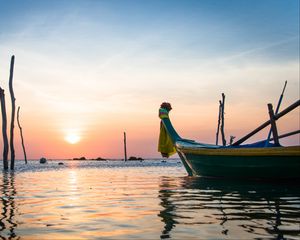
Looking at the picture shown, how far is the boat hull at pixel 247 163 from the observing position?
444 inches

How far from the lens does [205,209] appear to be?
6.82m

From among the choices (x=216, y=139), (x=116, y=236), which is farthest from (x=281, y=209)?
(x=216, y=139)

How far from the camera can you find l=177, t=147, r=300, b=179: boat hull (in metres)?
11.3

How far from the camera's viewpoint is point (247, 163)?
12633mm

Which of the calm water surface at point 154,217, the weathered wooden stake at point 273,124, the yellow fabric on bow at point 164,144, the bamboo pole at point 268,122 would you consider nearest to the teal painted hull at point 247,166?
the weathered wooden stake at point 273,124

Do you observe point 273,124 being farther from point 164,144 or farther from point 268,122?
point 164,144

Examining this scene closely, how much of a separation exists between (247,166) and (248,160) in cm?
31

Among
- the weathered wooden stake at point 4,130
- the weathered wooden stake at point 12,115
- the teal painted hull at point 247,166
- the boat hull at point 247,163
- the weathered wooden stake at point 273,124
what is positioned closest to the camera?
the boat hull at point 247,163

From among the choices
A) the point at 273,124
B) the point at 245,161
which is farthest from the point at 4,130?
the point at 273,124

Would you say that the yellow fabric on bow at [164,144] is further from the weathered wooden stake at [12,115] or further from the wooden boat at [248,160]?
the weathered wooden stake at [12,115]

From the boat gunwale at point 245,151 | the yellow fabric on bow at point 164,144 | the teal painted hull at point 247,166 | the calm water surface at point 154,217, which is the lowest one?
the calm water surface at point 154,217

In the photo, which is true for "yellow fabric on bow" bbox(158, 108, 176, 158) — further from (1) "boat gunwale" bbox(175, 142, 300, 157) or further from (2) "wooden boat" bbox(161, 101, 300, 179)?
(1) "boat gunwale" bbox(175, 142, 300, 157)

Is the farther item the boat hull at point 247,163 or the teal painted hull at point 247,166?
the teal painted hull at point 247,166

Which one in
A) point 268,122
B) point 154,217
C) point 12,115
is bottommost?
point 154,217
